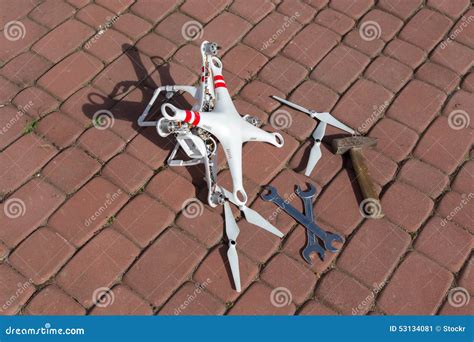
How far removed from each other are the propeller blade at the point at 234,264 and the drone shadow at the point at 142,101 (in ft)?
2.19

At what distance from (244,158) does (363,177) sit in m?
1.04

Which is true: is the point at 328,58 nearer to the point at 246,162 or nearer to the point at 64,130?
the point at 246,162

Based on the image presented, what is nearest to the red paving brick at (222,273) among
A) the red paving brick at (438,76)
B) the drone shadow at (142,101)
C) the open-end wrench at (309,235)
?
the open-end wrench at (309,235)

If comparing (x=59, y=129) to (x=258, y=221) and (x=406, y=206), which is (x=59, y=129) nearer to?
(x=258, y=221)

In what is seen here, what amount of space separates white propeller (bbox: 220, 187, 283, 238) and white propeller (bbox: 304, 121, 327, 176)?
23.8 inches

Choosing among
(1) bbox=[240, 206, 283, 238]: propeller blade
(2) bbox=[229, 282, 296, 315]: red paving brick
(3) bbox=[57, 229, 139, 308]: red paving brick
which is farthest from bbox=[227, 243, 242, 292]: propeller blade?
(3) bbox=[57, 229, 139, 308]: red paving brick

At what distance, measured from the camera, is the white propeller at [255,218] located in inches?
153

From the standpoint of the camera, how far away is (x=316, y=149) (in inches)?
167

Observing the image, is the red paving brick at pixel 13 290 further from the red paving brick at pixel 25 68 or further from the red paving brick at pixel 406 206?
the red paving brick at pixel 406 206

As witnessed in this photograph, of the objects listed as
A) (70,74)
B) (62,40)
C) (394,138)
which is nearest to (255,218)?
(394,138)

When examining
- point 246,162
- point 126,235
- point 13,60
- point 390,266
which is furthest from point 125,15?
point 390,266

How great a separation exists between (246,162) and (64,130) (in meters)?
1.66

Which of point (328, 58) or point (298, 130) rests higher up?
point (328, 58)

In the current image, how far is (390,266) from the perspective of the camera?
382 cm
